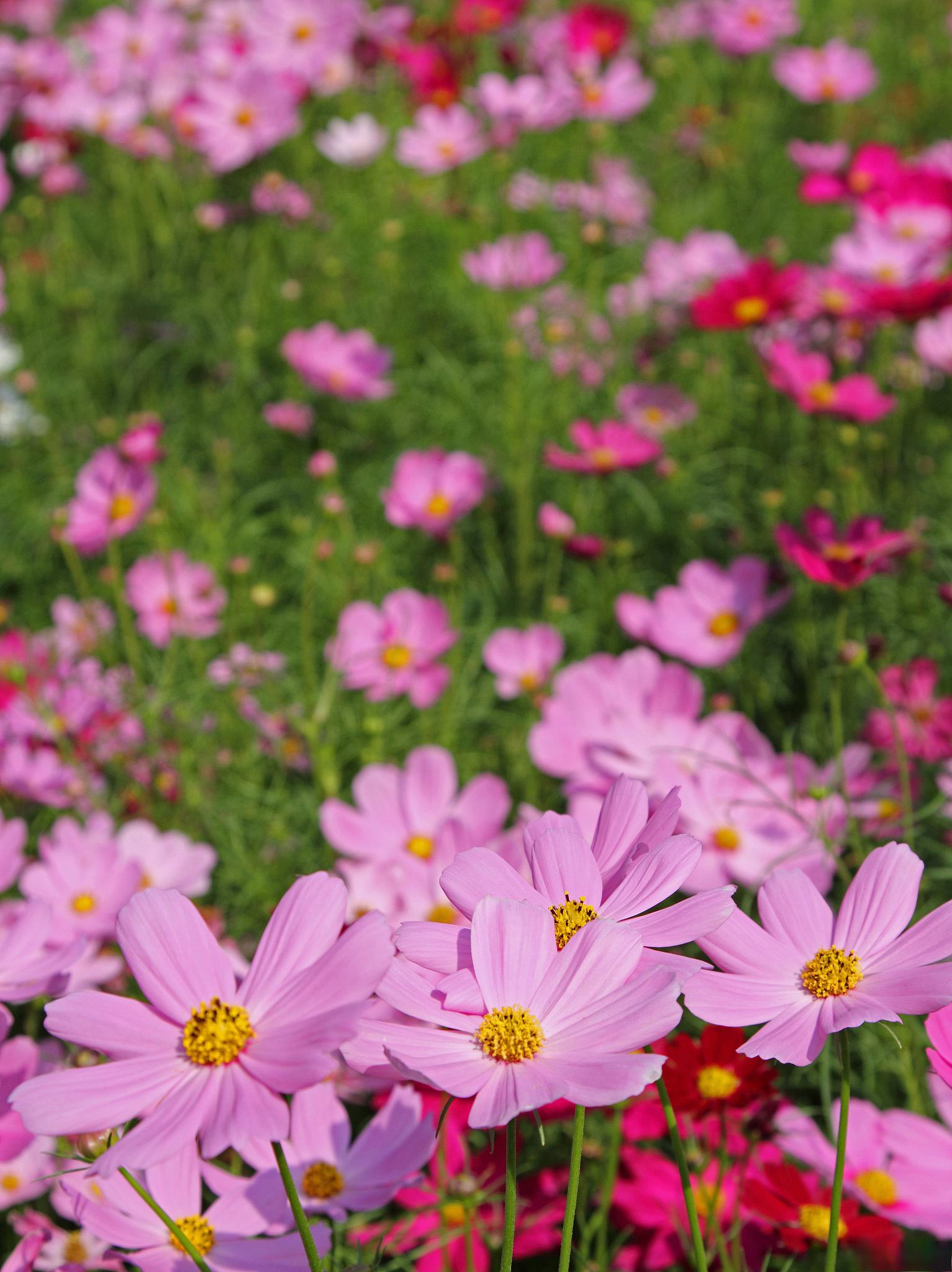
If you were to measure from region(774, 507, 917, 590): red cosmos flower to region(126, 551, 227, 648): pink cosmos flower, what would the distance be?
2.22 ft

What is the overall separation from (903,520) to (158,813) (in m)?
0.93

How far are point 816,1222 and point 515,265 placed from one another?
146cm

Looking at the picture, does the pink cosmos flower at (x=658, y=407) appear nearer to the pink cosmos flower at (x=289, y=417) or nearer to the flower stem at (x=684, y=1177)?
the pink cosmos flower at (x=289, y=417)

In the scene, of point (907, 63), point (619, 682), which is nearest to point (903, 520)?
point (619, 682)

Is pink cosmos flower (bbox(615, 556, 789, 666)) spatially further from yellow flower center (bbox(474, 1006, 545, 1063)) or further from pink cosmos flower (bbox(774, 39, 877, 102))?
pink cosmos flower (bbox(774, 39, 877, 102))

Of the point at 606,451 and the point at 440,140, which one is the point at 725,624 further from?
the point at 440,140

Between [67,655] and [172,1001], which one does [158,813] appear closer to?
[67,655]

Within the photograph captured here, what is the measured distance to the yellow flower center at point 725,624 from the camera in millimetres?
1352

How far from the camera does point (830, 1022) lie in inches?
19.8

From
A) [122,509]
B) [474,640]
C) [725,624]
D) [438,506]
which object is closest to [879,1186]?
[725,624]

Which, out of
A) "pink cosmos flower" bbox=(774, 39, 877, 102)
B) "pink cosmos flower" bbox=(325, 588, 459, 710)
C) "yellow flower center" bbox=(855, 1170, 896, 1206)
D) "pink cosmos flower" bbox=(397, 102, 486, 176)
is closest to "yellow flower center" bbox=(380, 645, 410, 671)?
"pink cosmos flower" bbox=(325, 588, 459, 710)

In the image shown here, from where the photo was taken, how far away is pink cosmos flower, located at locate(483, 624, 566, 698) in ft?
4.26

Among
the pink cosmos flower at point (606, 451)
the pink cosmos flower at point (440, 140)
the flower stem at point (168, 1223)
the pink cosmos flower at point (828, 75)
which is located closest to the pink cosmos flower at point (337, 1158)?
the flower stem at point (168, 1223)

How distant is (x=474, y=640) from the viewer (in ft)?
4.91
